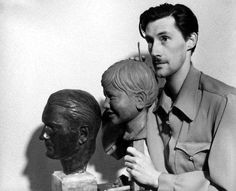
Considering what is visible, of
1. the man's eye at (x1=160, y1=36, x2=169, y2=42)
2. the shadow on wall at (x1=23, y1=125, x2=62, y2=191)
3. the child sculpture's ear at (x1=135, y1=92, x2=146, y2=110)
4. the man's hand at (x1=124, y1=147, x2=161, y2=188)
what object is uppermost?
the man's eye at (x1=160, y1=36, x2=169, y2=42)

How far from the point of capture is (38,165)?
8.14ft

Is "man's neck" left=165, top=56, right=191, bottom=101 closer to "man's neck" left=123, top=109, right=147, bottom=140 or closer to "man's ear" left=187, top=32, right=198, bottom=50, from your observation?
"man's ear" left=187, top=32, right=198, bottom=50

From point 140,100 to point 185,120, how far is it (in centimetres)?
20

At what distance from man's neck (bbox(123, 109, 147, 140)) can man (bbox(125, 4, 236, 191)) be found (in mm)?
71

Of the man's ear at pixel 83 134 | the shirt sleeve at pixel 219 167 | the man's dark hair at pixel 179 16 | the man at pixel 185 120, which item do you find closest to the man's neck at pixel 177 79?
the man at pixel 185 120

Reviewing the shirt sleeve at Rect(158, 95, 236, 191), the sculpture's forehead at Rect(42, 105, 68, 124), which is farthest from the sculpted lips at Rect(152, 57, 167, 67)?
the sculpture's forehead at Rect(42, 105, 68, 124)

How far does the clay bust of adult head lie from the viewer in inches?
72.1

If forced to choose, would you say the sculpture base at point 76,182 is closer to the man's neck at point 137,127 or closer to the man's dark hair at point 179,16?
the man's neck at point 137,127

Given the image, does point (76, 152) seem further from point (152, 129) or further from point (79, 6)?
point (79, 6)

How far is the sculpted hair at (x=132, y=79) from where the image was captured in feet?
5.72

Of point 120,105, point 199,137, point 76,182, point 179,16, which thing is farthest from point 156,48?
point 76,182

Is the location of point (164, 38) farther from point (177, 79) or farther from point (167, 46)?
point (177, 79)

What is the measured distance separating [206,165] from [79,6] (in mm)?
1145

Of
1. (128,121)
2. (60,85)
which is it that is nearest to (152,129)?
(128,121)
